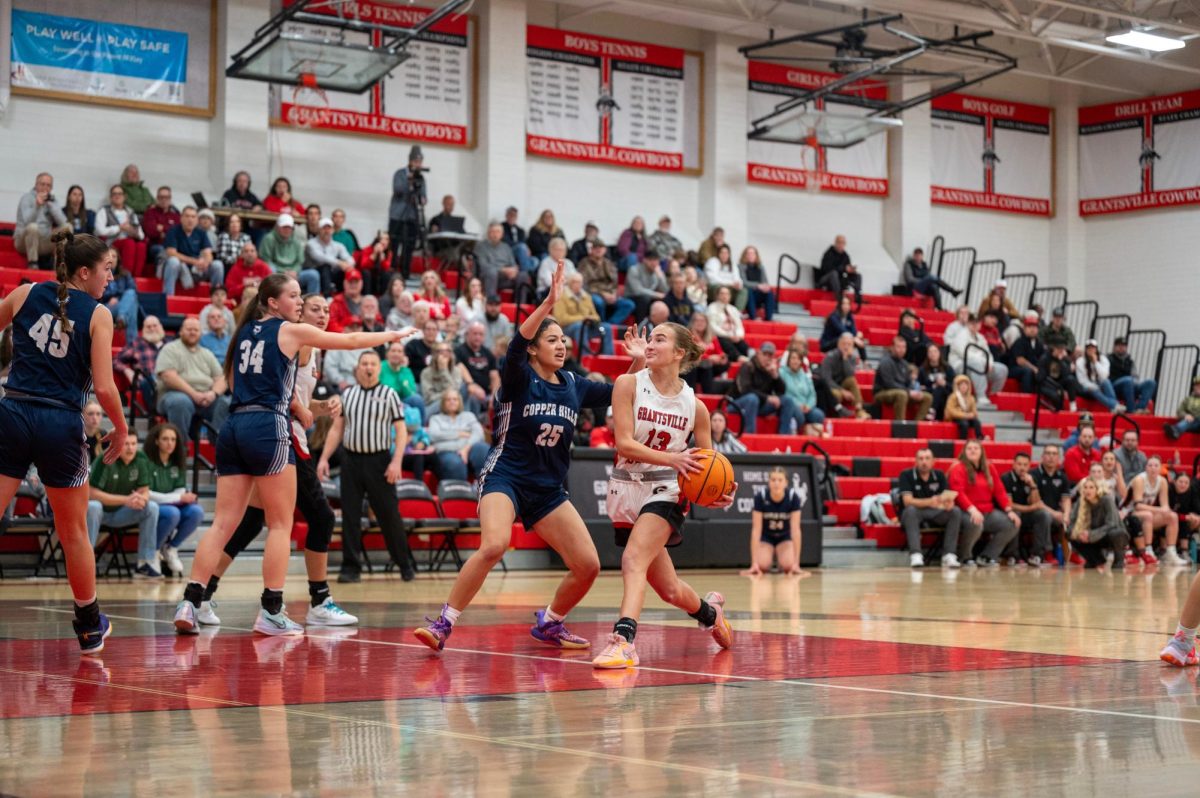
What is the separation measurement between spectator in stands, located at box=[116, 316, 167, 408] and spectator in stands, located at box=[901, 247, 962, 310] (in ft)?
50.9

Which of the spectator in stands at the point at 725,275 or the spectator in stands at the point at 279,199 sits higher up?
the spectator in stands at the point at 279,199

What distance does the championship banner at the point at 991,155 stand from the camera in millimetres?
29594

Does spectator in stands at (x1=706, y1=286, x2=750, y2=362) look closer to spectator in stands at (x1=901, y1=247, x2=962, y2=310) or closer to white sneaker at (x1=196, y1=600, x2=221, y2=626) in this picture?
spectator in stands at (x1=901, y1=247, x2=962, y2=310)

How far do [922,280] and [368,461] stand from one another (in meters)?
16.7

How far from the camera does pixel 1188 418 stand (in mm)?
24875

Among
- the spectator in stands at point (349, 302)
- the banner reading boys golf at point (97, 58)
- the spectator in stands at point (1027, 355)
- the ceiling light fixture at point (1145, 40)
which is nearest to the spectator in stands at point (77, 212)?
the spectator in stands at point (349, 302)

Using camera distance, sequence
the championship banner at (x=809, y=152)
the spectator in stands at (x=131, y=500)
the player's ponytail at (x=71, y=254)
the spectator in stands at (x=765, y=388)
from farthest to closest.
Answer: the championship banner at (x=809, y=152) → the spectator in stands at (x=765, y=388) → the spectator in stands at (x=131, y=500) → the player's ponytail at (x=71, y=254)

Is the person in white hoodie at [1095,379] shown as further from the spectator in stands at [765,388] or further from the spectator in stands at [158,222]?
the spectator in stands at [158,222]

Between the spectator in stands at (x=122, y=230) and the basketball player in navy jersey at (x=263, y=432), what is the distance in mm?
11757

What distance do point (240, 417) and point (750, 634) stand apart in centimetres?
296

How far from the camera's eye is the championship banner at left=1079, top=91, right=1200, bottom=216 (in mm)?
29125

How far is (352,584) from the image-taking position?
13094 millimetres

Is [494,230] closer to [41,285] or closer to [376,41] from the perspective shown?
[376,41]

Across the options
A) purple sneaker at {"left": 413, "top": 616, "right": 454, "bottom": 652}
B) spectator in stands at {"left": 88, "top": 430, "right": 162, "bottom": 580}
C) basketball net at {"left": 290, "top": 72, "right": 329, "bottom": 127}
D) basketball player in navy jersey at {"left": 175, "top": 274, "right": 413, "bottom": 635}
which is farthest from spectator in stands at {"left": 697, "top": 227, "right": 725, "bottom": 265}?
purple sneaker at {"left": 413, "top": 616, "right": 454, "bottom": 652}
